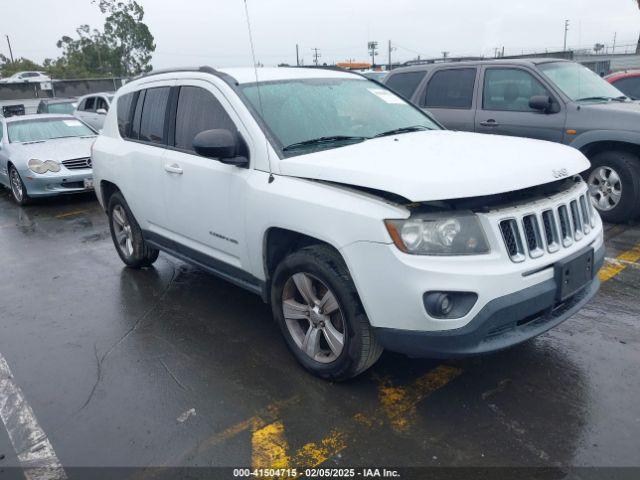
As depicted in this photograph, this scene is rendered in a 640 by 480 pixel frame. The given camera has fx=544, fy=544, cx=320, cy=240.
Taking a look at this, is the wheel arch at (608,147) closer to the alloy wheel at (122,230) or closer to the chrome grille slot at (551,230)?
the chrome grille slot at (551,230)

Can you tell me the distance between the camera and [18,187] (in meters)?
9.38

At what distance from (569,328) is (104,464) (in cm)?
312

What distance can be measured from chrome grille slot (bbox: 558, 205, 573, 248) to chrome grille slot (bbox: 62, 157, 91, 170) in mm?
8304

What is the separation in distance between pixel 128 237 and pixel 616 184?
212 inches

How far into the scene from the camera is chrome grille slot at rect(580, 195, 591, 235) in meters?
3.26

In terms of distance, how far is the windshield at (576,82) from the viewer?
6594 millimetres

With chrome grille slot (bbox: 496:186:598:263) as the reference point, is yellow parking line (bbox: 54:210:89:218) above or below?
below

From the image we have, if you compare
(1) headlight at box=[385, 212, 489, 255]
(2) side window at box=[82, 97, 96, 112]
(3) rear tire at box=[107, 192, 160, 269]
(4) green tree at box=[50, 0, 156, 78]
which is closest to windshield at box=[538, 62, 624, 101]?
(1) headlight at box=[385, 212, 489, 255]

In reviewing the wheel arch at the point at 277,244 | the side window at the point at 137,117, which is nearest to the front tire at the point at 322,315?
the wheel arch at the point at 277,244

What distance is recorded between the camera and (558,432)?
9.13 ft

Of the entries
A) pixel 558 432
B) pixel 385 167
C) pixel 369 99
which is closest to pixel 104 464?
pixel 385 167

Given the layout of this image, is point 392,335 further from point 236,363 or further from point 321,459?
point 236,363

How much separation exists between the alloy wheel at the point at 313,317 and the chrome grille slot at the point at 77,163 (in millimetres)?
7162

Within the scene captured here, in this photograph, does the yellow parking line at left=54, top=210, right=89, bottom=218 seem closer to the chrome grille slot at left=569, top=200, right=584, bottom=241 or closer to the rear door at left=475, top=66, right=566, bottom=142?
the rear door at left=475, top=66, right=566, bottom=142
